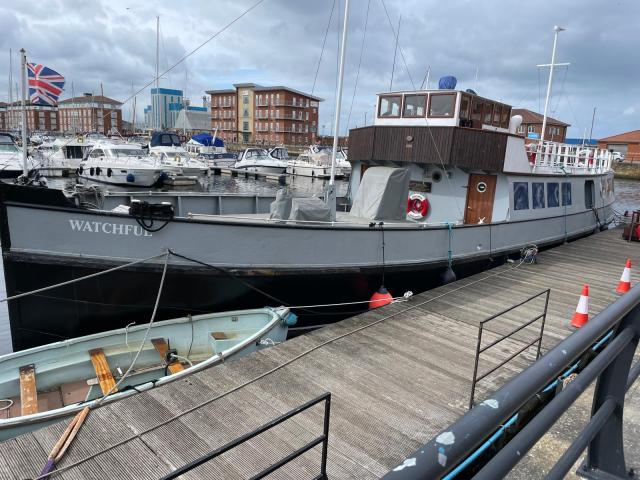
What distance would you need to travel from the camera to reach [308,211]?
7.88 metres

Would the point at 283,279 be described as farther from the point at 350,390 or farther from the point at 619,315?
the point at 619,315

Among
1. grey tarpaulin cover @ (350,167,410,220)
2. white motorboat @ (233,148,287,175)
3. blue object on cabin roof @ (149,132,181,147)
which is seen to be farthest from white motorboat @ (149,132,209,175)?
grey tarpaulin cover @ (350,167,410,220)

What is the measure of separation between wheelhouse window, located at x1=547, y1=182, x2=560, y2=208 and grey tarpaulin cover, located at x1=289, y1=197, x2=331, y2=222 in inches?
286

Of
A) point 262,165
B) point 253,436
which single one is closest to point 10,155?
point 262,165

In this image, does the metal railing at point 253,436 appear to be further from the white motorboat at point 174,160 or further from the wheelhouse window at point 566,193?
the white motorboat at point 174,160

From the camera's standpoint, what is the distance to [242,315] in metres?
7.15

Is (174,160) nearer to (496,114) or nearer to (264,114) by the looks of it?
(496,114)

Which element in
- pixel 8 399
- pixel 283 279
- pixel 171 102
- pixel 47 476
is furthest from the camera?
pixel 171 102

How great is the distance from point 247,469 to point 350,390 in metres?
1.61

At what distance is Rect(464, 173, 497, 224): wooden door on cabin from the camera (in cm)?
1048

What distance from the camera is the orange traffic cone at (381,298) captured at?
26.3 ft

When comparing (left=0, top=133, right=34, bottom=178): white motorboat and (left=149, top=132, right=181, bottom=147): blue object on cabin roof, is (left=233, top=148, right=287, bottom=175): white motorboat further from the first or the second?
(left=0, top=133, right=34, bottom=178): white motorboat

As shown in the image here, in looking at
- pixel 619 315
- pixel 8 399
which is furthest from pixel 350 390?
pixel 8 399

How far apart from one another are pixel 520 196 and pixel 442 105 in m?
3.02
